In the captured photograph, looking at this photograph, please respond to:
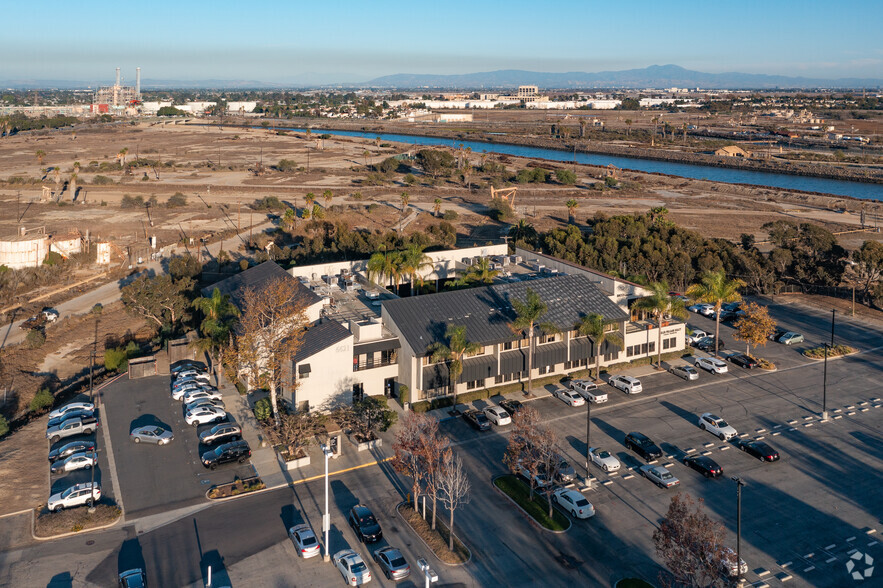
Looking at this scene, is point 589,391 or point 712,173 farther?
point 712,173

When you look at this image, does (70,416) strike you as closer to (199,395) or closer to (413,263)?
(199,395)

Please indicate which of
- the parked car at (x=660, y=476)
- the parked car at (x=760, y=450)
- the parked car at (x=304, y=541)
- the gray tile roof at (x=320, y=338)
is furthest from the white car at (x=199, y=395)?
the parked car at (x=760, y=450)

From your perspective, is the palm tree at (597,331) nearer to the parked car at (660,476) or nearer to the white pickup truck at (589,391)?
the white pickup truck at (589,391)

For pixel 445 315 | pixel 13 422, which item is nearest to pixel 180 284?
pixel 13 422

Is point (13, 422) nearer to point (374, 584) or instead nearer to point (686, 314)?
point (374, 584)

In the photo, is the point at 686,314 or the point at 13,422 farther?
the point at 686,314

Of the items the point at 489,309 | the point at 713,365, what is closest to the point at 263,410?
the point at 489,309
